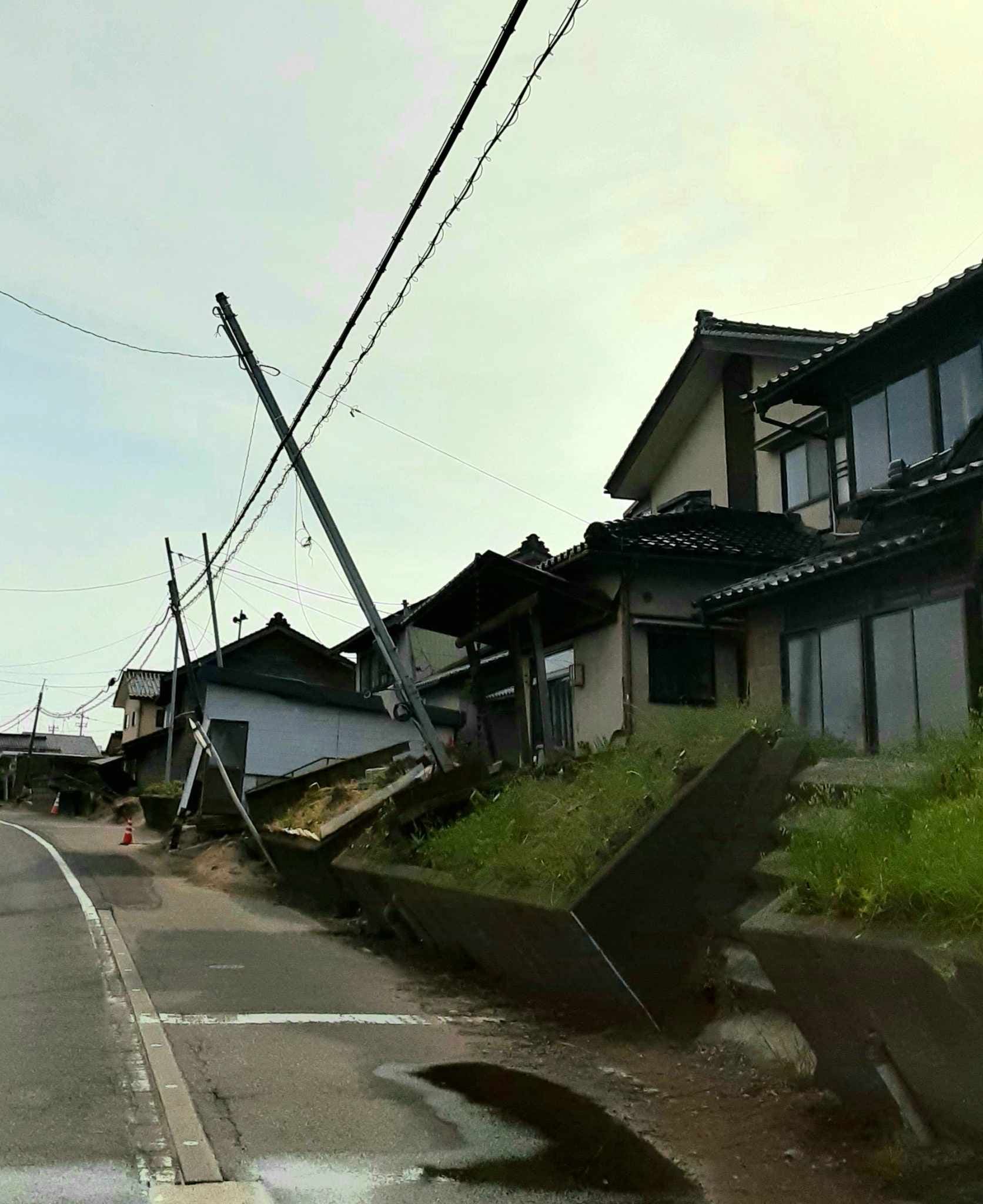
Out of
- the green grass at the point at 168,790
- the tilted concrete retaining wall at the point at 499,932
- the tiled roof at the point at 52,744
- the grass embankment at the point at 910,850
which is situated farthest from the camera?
the tiled roof at the point at 52,744

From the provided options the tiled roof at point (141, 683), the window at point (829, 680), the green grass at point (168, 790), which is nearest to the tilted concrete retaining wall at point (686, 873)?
the window at point (829, 680)

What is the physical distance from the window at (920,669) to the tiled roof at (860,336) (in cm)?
366

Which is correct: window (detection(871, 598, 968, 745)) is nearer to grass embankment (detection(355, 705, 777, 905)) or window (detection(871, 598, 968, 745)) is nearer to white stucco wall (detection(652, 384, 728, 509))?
grass embankment (detection(355, 705, 777, 905))

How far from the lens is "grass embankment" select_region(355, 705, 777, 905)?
8.16m

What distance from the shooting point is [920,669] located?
11.6m

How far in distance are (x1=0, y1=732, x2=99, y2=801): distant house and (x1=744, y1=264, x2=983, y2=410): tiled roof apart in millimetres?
50132

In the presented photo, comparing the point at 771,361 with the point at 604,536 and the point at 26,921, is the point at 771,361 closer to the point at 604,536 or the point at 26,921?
the point at 604,536

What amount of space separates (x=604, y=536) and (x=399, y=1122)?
10563 millimetres

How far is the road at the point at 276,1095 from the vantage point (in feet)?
16.6

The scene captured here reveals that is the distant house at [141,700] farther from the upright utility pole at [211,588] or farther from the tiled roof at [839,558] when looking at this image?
the tiled roof at [839,558]

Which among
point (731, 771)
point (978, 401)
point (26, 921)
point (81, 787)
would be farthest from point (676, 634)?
point (81, 787)

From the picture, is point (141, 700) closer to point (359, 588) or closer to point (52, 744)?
point (52, 744)

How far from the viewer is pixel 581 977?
795cm

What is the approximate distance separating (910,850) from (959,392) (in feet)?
29.6
